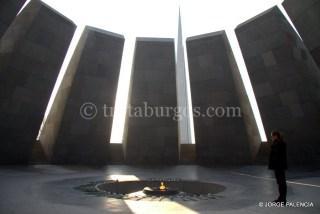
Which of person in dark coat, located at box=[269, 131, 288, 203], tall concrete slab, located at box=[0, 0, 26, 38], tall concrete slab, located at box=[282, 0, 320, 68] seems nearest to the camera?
person in dark coat, located at box=[269, 131, 288, 203]

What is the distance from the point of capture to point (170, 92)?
15.3 metres

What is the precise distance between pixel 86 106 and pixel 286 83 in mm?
8636

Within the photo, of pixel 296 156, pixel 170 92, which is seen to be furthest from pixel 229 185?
pixel 170 92

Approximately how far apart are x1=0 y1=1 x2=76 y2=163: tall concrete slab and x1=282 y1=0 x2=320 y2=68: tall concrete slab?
30.1 feet

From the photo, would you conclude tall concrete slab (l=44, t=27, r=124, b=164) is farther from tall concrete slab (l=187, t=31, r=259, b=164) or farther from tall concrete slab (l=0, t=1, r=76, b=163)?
tall concrete slab (l=187, t=31, r=259, b=164)

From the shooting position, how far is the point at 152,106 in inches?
598

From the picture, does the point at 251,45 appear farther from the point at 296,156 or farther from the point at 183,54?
the point at 296,156

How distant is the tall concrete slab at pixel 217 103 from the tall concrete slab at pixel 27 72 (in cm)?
622

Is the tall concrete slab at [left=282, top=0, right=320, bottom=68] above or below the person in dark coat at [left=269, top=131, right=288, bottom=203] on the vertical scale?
above

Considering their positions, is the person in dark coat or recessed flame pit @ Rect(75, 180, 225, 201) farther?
recessed flame pit @ Rect(75, 180, 225, 201)

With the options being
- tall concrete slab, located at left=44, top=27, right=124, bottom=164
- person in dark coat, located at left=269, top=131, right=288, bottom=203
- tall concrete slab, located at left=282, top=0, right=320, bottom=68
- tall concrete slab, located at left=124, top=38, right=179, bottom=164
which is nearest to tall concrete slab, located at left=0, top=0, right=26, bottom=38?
person in dark coat, located at left=269, top=131, right=288, bottom=203

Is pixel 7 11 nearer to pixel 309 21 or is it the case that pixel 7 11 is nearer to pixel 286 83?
pixel 309 21

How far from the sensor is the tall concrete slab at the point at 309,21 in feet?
34.0

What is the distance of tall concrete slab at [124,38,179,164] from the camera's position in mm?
14734
